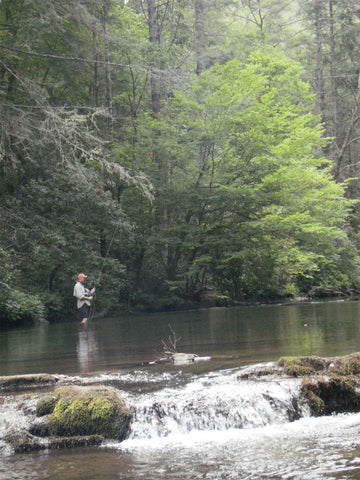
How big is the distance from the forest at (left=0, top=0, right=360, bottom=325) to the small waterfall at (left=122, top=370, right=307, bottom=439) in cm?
1199

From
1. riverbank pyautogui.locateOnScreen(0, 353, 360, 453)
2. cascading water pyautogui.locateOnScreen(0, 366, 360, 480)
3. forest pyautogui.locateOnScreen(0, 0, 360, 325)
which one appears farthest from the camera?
forest pyautogui.locateOnScreen(0, 0, 360, 325)

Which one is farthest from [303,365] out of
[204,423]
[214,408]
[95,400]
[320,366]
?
[95,400]

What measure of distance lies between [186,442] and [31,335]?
10486mm

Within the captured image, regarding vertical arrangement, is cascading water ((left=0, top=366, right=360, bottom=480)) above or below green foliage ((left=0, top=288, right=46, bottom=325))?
below

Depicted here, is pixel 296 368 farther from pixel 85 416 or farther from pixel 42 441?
pixel 42 441

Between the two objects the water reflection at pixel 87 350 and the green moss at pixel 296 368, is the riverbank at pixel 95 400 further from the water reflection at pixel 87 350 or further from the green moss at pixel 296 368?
the water reflection at pixel 87 350

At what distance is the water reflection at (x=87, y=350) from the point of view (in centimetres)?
881

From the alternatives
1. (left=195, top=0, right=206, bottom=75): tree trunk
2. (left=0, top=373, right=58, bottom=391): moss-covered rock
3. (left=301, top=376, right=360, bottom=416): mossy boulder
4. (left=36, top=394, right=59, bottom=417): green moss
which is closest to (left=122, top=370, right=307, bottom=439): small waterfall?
(left=301, top=376, right=360, bottom=416): mossy boulder

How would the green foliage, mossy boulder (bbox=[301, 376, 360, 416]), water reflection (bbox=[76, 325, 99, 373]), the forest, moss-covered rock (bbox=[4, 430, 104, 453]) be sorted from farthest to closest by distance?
the forest → the green foliage → water reflection (bbox=[76, 325, 99, 373]) → mossy boulder (bbox=[301, 376, 360, 416]) → moss-covered rock (bbox=[4, 430, 104, 453])

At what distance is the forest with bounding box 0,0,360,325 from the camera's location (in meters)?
19.5

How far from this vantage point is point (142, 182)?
21.5m

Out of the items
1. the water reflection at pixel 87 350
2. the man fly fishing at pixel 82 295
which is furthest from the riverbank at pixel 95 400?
the man fly fishing at pixel 82 295

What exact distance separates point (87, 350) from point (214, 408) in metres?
5.36

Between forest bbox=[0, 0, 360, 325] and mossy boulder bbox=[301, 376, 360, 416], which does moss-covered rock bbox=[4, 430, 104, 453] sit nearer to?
mossy boulder bbox=[301, 376, 360, 416]
